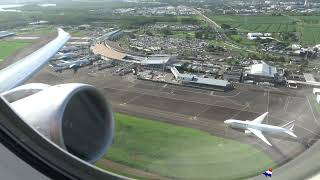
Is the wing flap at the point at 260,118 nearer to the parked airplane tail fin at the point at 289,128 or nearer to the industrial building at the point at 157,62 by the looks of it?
the parked airplane tail fin at the point at 289,128

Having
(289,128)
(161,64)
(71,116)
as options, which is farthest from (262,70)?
(71,116)

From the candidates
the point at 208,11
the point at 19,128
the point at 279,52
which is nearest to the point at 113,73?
the point at 279,52

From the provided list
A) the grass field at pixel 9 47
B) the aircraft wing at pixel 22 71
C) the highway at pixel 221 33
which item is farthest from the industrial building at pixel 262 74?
the grass field at pixel 9 47

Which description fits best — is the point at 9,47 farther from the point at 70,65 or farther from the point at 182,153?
the point at 182,153

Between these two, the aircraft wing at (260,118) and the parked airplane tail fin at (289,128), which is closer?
the parked airplane tail fin at (289,128)

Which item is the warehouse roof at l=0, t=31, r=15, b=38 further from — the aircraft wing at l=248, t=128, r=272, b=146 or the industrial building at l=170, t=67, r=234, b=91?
the aircraft wing at l=248, t=128, r=272, b=146

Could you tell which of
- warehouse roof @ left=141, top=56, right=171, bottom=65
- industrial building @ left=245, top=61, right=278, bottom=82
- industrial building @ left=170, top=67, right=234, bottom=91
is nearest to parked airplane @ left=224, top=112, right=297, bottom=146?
industrial building @ left=170, top=67, right=234, bottom=91
